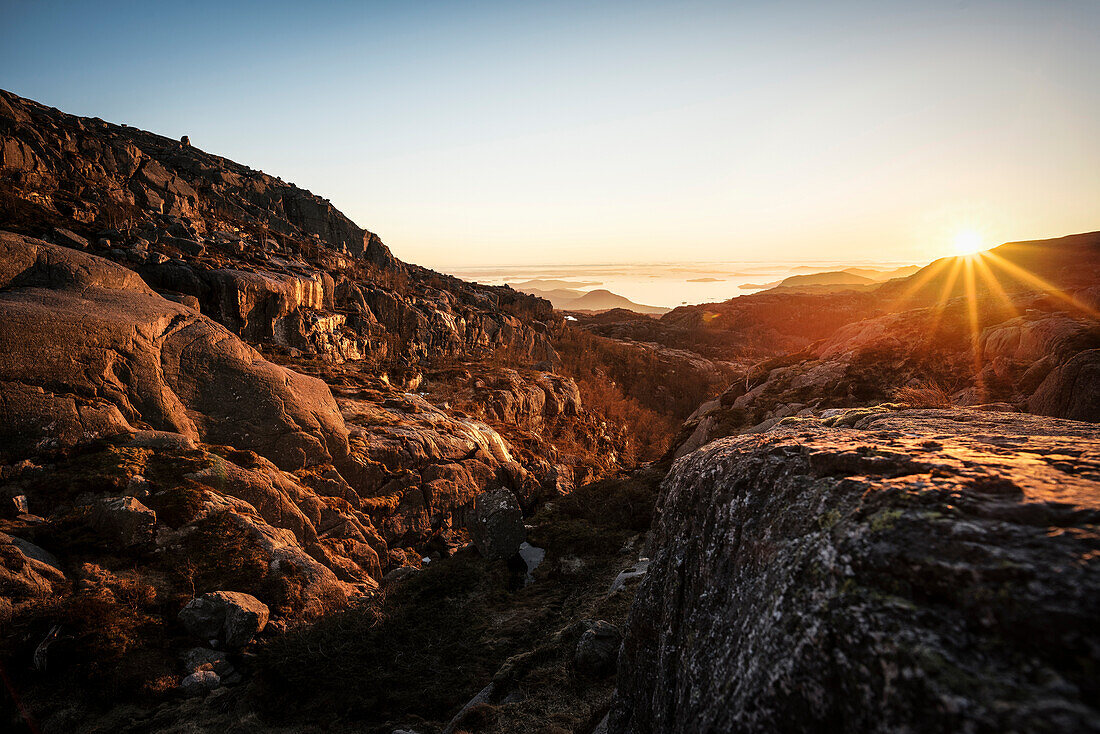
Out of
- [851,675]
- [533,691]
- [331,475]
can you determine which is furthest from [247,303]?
[851,675]

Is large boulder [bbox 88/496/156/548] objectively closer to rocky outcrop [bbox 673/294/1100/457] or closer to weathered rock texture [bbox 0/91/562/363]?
weathered rock texture [bbox 0/91/562/363]

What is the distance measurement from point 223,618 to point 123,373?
970 centimetres

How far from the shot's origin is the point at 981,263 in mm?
51844

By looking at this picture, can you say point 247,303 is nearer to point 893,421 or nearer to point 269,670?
point 269,670

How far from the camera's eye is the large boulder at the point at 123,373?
539 inches

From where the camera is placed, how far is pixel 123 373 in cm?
1570

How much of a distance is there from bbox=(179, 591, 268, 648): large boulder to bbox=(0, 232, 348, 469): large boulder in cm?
657

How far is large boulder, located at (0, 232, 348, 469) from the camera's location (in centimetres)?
1370

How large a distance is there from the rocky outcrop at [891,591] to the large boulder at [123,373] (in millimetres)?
17599

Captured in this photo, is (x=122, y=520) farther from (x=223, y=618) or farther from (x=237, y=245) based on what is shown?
(x=237, y=245)

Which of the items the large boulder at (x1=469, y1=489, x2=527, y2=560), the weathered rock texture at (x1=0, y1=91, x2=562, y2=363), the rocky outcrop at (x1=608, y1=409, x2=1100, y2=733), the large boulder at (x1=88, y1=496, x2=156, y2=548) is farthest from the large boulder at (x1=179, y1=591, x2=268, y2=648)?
the weathered rock texture at (x1=0, y1=91, x2=562, y2=363)

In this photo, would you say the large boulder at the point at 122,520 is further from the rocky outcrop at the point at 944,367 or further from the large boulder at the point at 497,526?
the rocky outcrop at the point at 944,367

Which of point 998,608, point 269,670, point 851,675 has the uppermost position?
point 998,608

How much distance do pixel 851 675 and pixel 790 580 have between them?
0.96m
